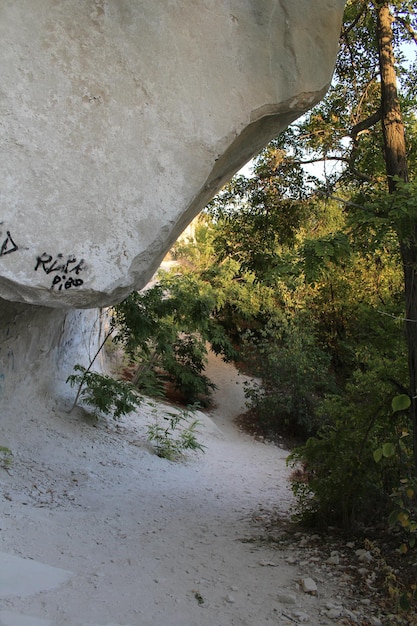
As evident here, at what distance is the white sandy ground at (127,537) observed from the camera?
3844 millimetres

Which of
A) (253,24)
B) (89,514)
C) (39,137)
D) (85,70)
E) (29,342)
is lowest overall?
(89,514)

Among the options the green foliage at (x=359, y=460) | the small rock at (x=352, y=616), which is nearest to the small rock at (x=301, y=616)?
the small rock at (x=352, y=616)

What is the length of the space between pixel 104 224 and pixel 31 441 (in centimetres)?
550

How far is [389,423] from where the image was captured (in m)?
5.66

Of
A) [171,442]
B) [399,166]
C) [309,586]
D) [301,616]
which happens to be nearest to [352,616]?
[301,616]

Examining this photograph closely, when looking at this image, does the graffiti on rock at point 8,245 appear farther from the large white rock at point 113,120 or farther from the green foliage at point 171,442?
the green foliage at point 171,442

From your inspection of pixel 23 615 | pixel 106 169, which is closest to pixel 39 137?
pixel 106 169

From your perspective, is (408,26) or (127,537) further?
(408,26)

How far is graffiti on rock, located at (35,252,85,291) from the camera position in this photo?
3.47m

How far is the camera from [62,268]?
3.51 metres

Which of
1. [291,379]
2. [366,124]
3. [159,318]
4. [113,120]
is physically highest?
[366,124]

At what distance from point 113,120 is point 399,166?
324 cm

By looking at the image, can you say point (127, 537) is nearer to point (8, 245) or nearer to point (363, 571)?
point (363, 571)

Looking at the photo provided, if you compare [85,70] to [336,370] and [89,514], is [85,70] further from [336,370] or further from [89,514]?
[336,370]
